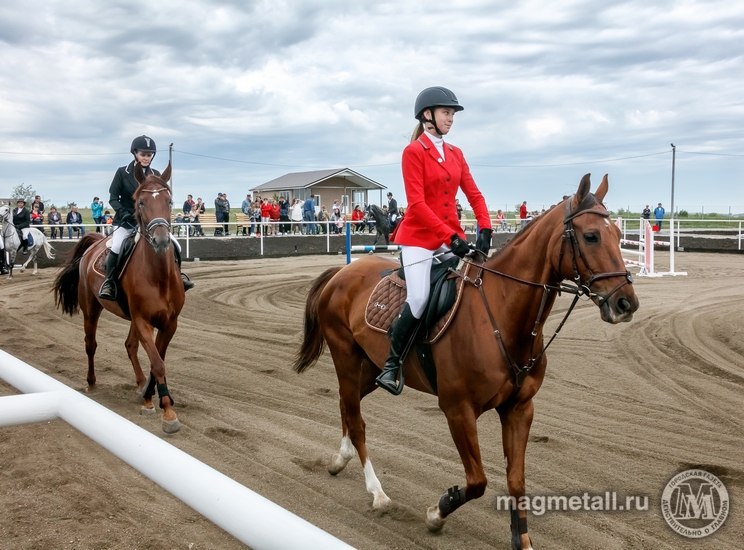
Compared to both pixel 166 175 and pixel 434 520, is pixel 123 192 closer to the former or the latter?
pixel 166 175

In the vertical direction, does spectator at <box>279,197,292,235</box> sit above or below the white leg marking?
above

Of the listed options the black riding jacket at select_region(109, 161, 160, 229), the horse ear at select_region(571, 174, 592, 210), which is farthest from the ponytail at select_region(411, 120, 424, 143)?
the black riding jacket at select_region(109, 161, 160, 229)

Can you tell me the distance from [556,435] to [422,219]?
2726 mm

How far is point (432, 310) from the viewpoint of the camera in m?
4.45

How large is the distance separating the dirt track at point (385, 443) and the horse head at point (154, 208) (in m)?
1.89

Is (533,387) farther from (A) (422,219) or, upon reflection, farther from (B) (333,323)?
(B) (333,323)

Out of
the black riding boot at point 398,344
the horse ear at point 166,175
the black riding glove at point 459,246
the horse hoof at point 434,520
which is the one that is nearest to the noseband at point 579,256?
the black riding glove at point 459,246

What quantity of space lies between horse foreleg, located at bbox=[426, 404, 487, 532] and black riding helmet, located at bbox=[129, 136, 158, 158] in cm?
514

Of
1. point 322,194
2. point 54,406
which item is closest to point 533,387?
point 54,406

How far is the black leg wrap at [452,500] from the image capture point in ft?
13.4

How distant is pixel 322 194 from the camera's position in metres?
46.5

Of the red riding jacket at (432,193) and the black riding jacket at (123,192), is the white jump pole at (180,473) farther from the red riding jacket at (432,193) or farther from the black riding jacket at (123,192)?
the black riding jacket at (123,192)

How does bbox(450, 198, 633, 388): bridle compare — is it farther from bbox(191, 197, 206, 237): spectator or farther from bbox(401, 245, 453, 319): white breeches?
bbox(191, 197, 206, 237): spectator

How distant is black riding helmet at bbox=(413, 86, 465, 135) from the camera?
4.64 metres
